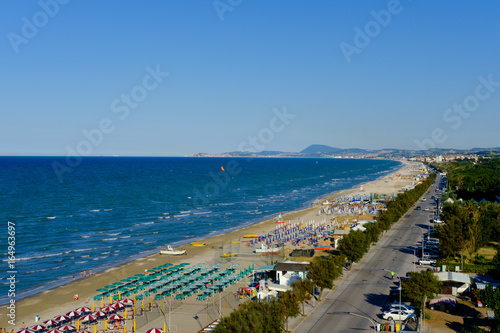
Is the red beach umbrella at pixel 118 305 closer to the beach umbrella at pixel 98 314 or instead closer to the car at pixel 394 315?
the beach umbrella at pixel 98 314

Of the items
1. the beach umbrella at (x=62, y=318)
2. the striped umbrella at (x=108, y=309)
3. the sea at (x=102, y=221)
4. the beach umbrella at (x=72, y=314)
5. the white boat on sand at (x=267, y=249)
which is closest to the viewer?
the beach umbrella at (x=62, y=318)

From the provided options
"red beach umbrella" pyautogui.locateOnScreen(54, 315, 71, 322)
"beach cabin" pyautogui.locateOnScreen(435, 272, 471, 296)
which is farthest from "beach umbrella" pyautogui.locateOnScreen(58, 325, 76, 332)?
"beach cabin" pyautogui.locateOnScreen(435, 272, 471, 296)

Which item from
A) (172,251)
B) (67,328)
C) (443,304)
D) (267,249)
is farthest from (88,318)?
(267,249)

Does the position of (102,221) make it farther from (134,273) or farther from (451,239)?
(451,239)

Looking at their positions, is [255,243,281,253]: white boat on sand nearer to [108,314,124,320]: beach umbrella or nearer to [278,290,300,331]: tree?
[108,314,124,320]: beach umbrella

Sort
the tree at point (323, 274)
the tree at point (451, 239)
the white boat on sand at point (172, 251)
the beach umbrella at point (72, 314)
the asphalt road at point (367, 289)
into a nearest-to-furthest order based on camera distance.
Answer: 1. the asphalt road at point (367, 289)
2. the beach umbrella at point (72, 314)
3. the tree at point (323, 274)
4. the tree at point (451, 239)
5. the white boat on sand at point (172, 251)

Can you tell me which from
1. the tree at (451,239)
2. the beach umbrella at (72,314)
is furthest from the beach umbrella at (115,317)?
the tree at (451,239)
